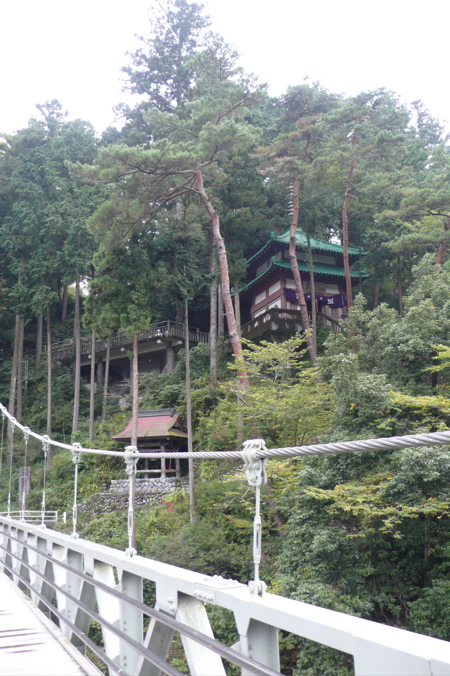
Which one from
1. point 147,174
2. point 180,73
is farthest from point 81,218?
point 180,73

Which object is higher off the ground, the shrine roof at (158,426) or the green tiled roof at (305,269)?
the green tiled roof at (305,269)

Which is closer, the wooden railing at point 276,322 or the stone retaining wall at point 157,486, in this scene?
the stone retaining wall at point 157,486

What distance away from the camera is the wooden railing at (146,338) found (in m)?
18.5

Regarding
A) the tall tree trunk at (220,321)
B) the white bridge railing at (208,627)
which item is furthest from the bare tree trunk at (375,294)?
the white bridge railing at (208,627)

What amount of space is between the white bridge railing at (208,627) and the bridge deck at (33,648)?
0.12 m

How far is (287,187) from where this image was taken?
14.1m

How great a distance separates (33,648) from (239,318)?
44.7 feet

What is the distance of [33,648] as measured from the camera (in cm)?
259

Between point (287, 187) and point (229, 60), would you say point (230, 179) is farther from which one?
point (229, 60)

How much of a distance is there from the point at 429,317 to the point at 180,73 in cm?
1585

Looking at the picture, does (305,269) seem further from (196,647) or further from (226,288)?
(196,647)

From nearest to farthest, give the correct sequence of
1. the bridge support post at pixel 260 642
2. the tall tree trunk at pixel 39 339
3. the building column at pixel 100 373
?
1. the bridge support post at pixel 260 642
2. the building column at pixel 100 373
3. the tall tree trunk at pixel 39 339

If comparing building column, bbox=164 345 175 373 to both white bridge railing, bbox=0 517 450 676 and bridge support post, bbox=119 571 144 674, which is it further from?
bridge support post, bbox=119 571 144 674

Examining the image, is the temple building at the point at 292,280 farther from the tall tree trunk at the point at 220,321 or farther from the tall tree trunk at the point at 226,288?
the tall tree trunk at the point at 226,288
